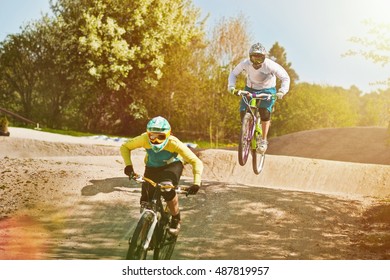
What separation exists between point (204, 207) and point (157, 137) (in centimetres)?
207

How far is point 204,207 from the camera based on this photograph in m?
8.12

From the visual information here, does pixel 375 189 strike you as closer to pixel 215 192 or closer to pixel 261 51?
pixel 215 192

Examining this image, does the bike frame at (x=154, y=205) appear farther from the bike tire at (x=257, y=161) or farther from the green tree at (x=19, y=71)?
the green tree at (x=19, y=71)

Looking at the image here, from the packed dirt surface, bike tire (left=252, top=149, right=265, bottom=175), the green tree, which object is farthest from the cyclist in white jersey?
the green tree

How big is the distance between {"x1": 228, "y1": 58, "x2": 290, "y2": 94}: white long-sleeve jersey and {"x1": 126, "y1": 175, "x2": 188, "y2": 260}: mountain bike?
186 centimetres

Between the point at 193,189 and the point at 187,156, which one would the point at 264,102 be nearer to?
the point at 187,156

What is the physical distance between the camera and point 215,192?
8594 millimetres

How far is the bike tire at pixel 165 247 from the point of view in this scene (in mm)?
6984

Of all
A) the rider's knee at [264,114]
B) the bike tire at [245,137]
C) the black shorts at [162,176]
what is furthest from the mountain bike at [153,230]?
the rider's knee at [264,114]

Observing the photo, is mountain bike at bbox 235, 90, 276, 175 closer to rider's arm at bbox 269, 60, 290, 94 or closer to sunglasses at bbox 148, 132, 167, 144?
rider's arm at bbox 269, 60, 290, 94

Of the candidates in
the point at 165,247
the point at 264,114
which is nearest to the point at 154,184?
the point at 165,247

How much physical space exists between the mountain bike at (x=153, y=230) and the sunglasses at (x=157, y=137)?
0.37 m

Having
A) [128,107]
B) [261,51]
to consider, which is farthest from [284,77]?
[128,107]
